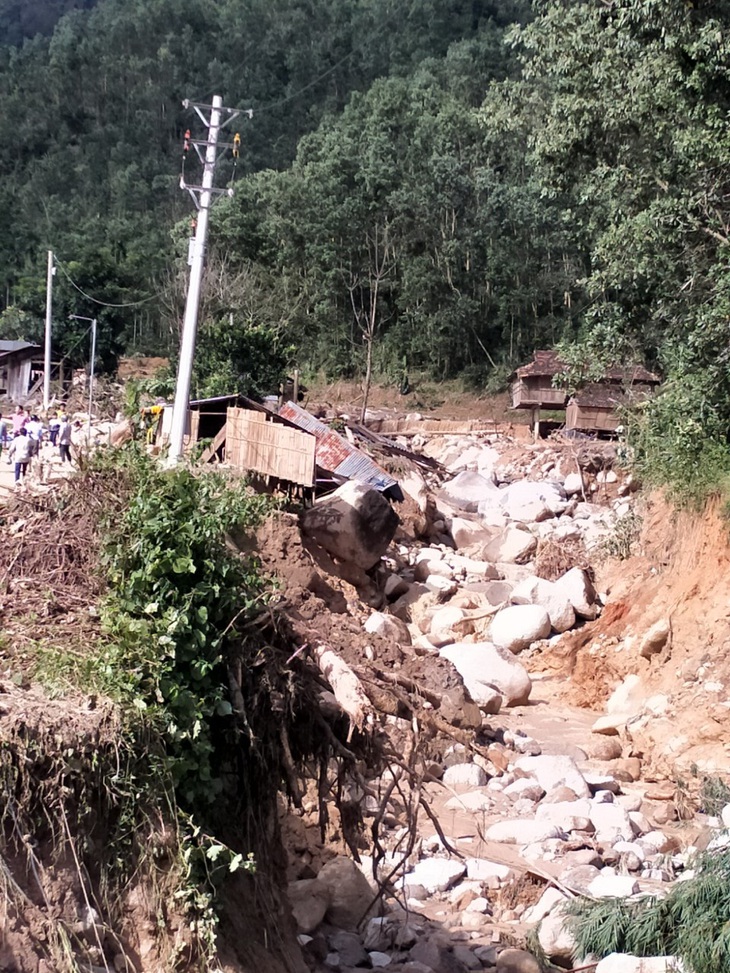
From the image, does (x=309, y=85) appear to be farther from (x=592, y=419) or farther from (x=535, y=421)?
(x=592, y=419)

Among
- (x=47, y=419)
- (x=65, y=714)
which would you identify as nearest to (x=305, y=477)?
(x=47, y=419)

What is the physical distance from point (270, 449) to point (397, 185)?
35311 mm

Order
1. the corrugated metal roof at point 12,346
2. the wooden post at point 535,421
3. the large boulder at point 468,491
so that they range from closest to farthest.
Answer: the large boulder at point 468,491
the wooden post at point 535,421
the corrugated metal roof at point 12,346

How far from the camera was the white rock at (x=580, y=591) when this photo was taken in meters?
19.1

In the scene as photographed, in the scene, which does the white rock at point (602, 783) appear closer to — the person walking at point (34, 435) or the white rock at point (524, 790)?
the white rock at point (524, 790)

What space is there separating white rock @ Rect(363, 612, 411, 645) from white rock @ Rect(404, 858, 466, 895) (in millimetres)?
5939

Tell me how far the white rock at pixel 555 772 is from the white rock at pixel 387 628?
3.43 metres

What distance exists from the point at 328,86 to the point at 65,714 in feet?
256

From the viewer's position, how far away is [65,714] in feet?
19.1

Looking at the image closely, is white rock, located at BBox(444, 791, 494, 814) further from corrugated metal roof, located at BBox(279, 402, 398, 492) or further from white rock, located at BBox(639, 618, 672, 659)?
corrugated metal roof, located at BBox(279, 402, 398, 492)

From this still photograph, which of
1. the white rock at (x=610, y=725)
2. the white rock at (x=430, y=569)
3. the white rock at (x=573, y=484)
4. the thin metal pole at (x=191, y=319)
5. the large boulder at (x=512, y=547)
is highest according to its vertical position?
the thin metal pole at (x=191, y=319)

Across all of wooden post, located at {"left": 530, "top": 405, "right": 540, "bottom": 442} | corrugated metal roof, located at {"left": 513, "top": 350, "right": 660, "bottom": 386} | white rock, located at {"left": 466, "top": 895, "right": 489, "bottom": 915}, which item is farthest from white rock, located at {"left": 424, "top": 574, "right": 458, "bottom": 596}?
wooden post, located at {"left": 530, "top": 405, "right": 540, "bottom": 442}

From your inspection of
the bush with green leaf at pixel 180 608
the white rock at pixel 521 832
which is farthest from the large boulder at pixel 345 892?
the bush with green leaf at pixel 180 608

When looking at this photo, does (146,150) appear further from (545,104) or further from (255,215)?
(545,104)
